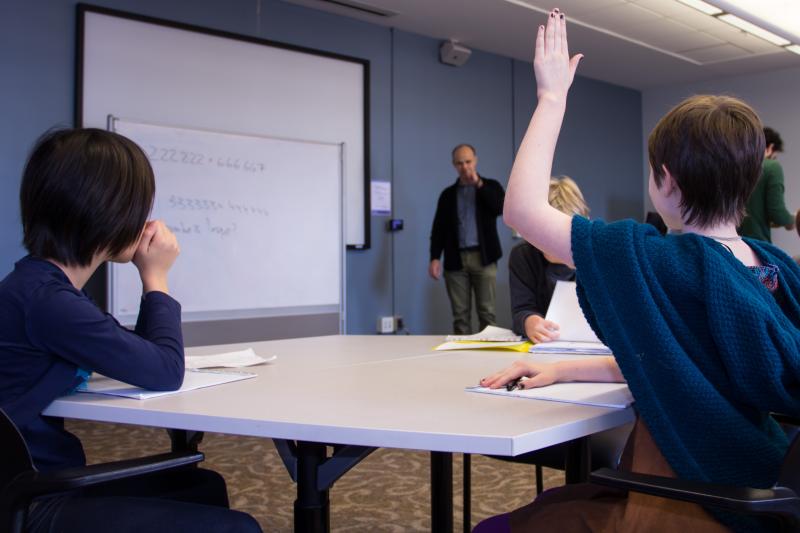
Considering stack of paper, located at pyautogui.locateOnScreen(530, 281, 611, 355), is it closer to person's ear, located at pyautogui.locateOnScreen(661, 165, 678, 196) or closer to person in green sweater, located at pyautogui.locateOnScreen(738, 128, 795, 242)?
person's ear, located at pyautogui.locateOnScreen(661, 165, 678, 196)

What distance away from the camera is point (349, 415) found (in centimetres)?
91

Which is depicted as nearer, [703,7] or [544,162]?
[544,162]

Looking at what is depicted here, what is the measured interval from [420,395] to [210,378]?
0.42 m

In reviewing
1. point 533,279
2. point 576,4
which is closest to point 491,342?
point 533,279

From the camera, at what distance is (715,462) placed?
84 centimetres

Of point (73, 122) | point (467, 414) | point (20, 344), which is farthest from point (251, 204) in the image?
point (467, 414)

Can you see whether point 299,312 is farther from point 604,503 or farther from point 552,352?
point 604,503

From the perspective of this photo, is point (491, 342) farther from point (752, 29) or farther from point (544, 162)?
point (752, 29)

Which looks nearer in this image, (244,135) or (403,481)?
(403,481)

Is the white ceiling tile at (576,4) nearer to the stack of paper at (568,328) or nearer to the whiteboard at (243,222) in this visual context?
the whiteboard at (243,222)

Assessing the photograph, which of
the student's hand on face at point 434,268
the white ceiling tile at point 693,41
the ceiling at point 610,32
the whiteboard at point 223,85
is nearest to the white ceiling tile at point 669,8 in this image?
the ceiling at point 610,32

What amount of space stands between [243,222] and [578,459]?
3.07 meters

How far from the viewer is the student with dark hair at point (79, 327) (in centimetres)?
96

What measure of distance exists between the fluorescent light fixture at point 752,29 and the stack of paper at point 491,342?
386 cm
